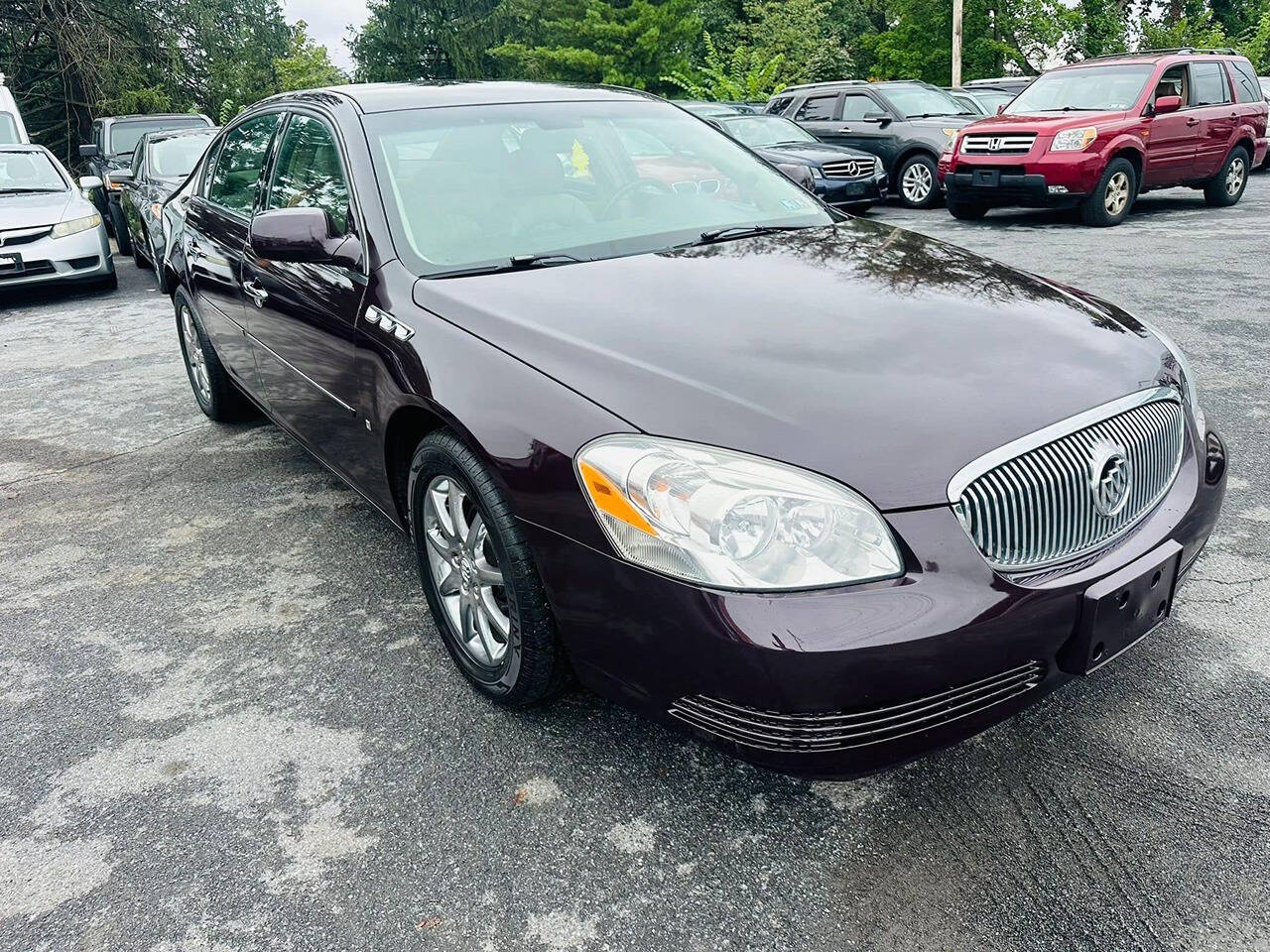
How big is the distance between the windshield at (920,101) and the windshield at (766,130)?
53.0 inches

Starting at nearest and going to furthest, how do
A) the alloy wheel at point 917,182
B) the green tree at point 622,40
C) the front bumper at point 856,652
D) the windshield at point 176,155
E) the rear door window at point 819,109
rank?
1. the front bumper at point 856,652
2. the windshield at point 176,155
3. the alloy wheel at point 917,182
4. the rear door window at point 819,109
5. the green tree at point 622,40

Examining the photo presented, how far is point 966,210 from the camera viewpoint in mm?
11523

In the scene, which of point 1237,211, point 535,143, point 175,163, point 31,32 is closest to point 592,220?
point 535,143

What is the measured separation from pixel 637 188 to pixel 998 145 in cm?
857

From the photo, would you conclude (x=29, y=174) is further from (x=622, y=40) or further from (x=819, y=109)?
(x=622, y=40)

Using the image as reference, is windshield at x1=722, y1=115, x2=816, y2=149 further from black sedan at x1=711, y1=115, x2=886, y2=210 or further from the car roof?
the car roof

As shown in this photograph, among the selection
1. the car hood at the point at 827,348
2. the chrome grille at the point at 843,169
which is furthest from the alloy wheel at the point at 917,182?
the car hood at the point at 827,348

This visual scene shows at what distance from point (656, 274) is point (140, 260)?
34.0 feet

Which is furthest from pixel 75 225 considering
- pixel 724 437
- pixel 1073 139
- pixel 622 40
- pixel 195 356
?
pixel 622 40

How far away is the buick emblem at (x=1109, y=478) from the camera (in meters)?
2.06

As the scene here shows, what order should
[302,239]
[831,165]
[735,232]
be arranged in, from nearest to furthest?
[302,239] → [735,232] → [831,165]

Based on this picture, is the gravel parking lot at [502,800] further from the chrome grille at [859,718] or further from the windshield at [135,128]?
the windshield at [135,128]

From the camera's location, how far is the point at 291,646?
3020 mm

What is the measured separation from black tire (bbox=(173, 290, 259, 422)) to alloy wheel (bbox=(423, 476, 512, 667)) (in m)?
2.46
